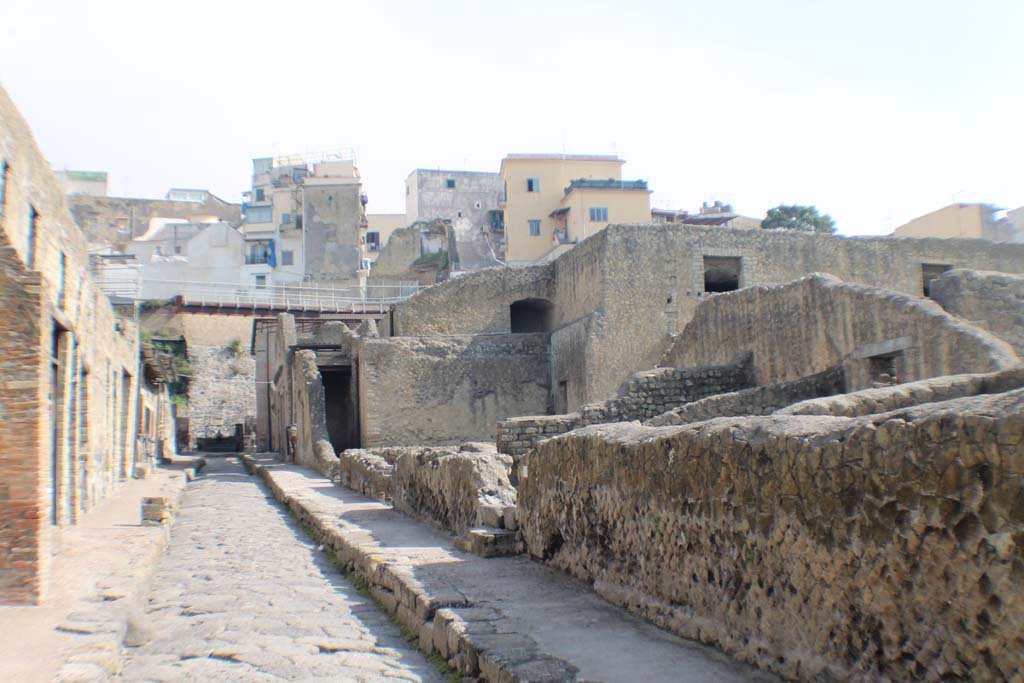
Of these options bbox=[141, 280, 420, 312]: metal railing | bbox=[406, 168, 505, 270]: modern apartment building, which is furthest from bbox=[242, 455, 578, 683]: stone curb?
bbox=[406, 168, 505, 270]: modern apartment building

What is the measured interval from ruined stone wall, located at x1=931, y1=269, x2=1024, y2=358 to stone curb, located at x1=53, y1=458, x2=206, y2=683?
10.2 metres

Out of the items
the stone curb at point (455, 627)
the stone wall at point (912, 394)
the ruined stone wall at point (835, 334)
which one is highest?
the ruined stone wall at point (835, 334)

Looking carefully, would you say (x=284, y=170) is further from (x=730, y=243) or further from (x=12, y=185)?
(x=12, y=185)

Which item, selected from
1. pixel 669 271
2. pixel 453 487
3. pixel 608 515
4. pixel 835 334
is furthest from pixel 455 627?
pixel 669 271

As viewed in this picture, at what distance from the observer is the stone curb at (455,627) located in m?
3.81

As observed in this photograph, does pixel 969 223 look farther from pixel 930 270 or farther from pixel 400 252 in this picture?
pixel 400 252

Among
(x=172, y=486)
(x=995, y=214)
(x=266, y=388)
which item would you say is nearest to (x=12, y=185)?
(x=172, y=486)

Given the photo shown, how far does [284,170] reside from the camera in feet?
199

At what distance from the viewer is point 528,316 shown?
90.6ft

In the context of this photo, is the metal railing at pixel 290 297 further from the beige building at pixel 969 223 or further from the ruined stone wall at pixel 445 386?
the beige building at pixel 969 223

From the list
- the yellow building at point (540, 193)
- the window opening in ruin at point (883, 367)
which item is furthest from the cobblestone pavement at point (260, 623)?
the yellow building at point (540, 193)

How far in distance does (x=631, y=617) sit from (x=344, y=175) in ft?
169

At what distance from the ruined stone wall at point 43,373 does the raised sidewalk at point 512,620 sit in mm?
2454

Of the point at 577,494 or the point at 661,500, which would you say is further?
the point at 577,494
